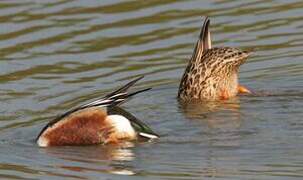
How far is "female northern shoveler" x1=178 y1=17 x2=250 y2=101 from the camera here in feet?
36.7

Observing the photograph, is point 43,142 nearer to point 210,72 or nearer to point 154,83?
point 154,83

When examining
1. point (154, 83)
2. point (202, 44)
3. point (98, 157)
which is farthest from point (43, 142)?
point (202, 44)

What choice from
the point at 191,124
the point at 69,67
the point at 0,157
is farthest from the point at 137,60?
the point at 0,157

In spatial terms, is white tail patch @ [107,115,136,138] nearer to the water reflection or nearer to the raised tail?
the water reflection

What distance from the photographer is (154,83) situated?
11.2 m

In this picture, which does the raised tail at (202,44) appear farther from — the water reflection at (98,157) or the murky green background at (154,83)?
the water reflection at (98,157)

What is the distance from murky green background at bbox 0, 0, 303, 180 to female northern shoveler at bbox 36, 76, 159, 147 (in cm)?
11

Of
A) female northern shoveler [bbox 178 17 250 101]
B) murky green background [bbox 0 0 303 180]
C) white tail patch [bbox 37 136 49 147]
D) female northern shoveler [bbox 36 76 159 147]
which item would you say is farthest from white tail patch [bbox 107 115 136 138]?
female northern shoveler [bbox 178 17 250 101]

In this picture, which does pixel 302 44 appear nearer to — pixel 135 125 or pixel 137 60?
pixel 137 60

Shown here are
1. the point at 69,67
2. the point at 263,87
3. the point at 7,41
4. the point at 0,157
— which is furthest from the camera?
the point at 7,41

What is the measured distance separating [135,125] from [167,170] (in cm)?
126

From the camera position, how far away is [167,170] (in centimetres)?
809

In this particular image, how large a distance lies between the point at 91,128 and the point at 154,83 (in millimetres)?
2114

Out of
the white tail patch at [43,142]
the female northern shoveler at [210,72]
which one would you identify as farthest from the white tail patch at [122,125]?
the female northern shoveler at [210,72]
